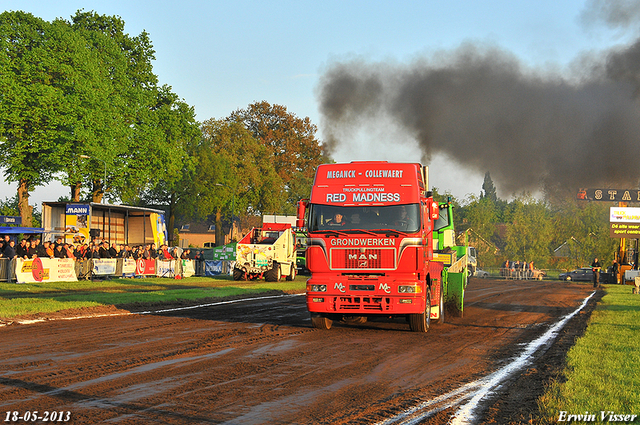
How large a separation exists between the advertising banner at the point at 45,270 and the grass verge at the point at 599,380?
2181cm

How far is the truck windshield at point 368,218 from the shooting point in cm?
1362

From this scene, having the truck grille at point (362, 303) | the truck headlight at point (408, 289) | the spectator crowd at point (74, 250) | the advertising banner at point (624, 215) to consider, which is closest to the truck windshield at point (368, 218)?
the truck headlight at point (408, 289)

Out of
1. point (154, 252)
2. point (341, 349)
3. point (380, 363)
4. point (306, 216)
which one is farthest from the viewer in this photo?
point (154, 252)

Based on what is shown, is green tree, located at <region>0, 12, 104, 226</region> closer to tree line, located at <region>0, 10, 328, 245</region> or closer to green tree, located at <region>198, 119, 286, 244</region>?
tree line, located at <region>0, 10, 328, 245</region>

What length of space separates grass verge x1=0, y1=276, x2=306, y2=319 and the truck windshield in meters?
8.07

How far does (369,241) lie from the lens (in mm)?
13508

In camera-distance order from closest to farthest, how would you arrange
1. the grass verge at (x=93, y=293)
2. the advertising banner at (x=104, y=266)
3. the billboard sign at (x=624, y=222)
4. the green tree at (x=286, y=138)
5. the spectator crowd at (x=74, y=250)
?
the grass verge at (x=93, y=293) < the spectator crowd at (x=74, y=250) < the advertising banner at (x=104, y=266) < the billboard sign at (x=624, y=222) < the green tree at (x=286, y=138)

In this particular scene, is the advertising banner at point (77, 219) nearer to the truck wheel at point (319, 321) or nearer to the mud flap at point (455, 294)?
the mud flap at point (455, 294)

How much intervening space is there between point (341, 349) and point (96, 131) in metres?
39.2

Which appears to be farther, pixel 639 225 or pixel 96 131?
pixel 639 225

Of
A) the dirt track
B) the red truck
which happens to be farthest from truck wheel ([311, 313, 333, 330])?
the red truck

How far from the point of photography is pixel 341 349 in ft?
38.9

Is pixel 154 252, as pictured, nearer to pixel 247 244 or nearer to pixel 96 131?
pixel 247 244

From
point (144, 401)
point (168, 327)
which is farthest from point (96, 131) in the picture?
point (144, 401)
